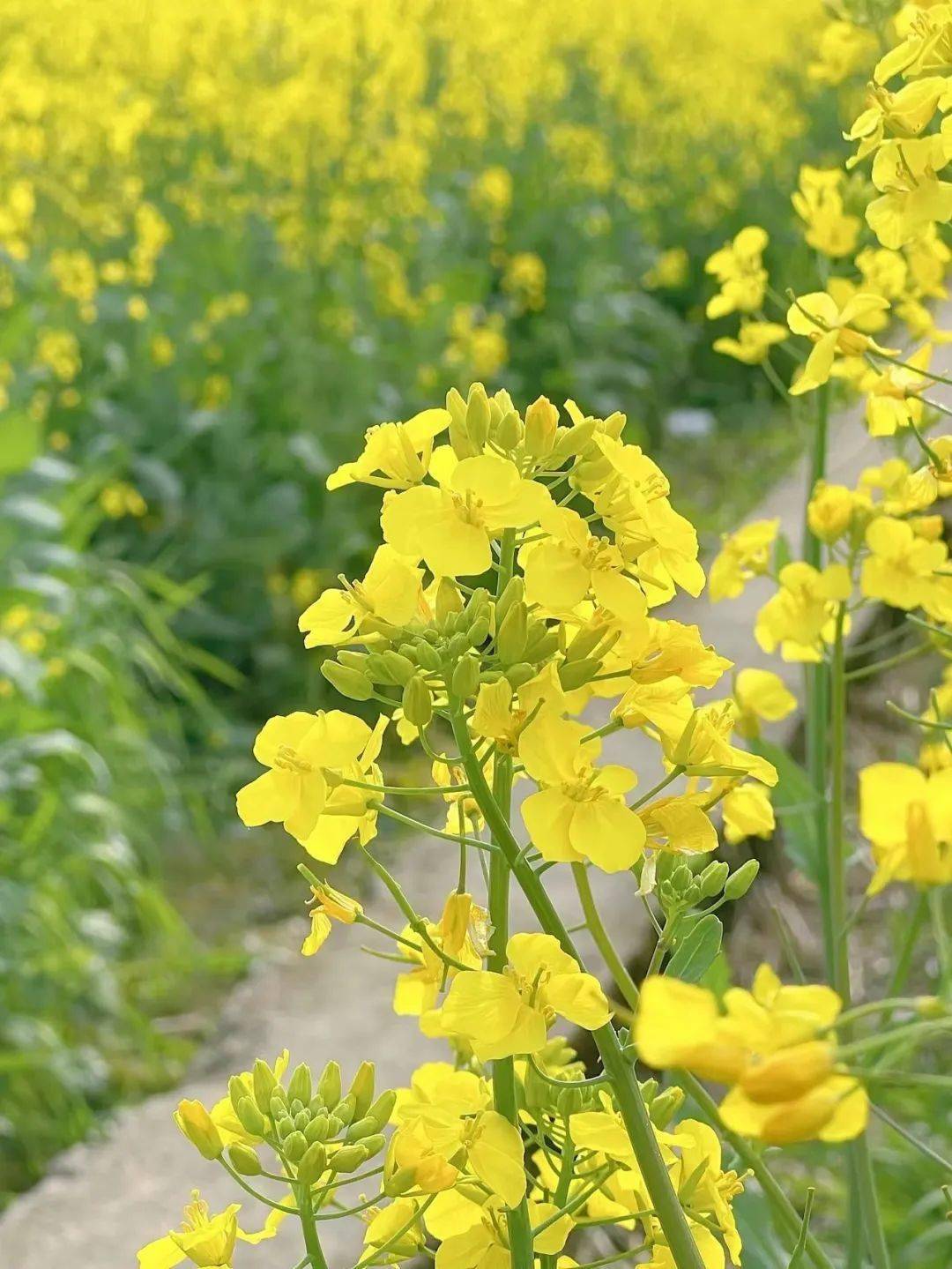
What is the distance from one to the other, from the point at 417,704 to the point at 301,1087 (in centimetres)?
20

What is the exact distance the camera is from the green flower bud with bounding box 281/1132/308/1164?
61cm

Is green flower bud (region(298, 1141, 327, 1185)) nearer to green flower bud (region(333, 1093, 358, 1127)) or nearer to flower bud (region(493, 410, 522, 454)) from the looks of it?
green flower bud (region(333, 1093, 358, 1127))

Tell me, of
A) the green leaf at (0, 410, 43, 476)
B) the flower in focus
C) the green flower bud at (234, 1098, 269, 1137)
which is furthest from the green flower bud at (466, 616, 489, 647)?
the green leaf at (0, 410, 43, 476)

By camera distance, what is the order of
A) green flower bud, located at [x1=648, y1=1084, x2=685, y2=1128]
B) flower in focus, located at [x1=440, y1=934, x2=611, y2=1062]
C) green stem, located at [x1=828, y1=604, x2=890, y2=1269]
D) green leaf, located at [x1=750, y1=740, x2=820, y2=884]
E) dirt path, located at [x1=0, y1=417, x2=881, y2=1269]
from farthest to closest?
dirt path, located at [x1=0, y1=417, x2=881, y2=1269]
green leaf, located at [x1=750, y1=740, x2=820, y2=884]
green stem, located at [x1=828, y1=604, x2=890, y2=1269]
green flower bud, located at [x1=648, y1=1084, x2=685, y2=1128]
flower in focus, located at [x1=440, y1=934, x2=611, y2=1062]

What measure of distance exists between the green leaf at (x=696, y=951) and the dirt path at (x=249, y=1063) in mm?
922

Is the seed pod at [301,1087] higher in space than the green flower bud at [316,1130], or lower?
Answer: higher

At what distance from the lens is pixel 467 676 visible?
567mm

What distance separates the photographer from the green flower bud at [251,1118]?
2.07 ft

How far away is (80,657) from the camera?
2.46m

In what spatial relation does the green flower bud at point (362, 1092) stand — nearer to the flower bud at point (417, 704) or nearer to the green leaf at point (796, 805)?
the flower bud at point (417, 704)

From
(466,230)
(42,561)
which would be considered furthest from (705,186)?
(42,561)

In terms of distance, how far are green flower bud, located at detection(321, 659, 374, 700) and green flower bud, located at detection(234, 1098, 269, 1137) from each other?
0.19 m

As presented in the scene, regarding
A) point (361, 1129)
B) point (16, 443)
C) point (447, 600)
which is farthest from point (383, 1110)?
point (16, 443)

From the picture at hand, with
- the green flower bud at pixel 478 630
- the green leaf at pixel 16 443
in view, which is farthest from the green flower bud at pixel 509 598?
the green leaf at pixel 16 443
